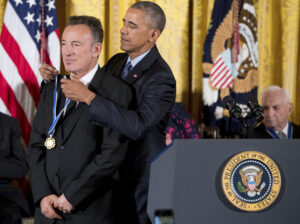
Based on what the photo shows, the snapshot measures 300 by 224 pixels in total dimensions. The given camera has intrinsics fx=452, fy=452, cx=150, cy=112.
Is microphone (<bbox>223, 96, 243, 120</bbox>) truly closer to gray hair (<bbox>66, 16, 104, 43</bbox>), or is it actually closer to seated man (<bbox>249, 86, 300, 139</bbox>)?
gray hair (<bbox>66, 16, 104, 43</bbox>)

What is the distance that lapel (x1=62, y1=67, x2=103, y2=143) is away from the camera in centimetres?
198

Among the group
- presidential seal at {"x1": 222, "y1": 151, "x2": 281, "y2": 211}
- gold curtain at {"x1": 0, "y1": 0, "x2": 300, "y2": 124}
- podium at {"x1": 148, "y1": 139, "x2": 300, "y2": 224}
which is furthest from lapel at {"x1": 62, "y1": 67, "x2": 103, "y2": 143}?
gold curtain at {"x1": 0, "y1": 0, "x2": 300, "y2": 124}

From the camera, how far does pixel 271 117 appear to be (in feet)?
14.2

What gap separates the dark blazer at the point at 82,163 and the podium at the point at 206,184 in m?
0.51

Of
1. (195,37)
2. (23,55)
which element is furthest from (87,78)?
(195,37)

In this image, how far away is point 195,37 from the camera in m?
→ 5.07

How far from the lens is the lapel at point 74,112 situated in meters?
1.98

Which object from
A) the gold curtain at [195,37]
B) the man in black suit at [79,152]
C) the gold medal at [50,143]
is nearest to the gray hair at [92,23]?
the man in black suit at [79,152]

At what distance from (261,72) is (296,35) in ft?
1.98

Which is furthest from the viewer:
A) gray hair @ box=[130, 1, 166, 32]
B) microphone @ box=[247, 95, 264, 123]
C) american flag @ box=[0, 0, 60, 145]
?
american flag @ box=[0, 0, 60, 145]

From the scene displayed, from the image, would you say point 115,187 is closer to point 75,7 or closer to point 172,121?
point 172,121

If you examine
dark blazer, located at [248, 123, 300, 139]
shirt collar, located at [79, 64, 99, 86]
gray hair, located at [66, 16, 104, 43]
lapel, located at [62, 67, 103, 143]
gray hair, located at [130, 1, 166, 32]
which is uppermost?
gray hair, located at [130, 1, 166, 32]

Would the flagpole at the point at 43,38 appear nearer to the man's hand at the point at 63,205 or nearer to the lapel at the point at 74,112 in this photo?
the lapel at the point at 74,112

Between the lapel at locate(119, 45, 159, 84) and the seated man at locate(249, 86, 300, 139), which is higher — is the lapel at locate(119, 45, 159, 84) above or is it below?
above
